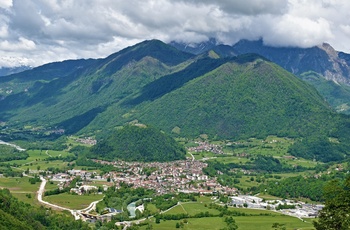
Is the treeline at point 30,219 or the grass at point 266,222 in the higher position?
the treeline at point 30,219

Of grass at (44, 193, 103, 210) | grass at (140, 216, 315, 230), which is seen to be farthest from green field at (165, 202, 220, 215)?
grass at (44, 193, 103, 210)

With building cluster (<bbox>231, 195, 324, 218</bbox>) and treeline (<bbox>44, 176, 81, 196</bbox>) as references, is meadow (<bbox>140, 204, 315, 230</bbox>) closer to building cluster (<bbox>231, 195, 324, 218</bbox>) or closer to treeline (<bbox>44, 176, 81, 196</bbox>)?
building cluster (<bbox>231, 195, 324, 218</bbox>)

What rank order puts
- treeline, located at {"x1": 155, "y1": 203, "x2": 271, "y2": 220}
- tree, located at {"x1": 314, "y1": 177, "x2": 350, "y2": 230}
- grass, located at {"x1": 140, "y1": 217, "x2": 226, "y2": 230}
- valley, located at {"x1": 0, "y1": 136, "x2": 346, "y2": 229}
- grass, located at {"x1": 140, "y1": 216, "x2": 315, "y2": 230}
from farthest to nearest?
treeline, located at {"x1": 155, "y1": 203, "x2": 271, "y2": 220} → valley, located at {"x1": 0, "y1": 136, "x2": 346, "y2": 229} → grass, located at {"x1": 140, "y1": 217, "x2": 226, "y2": 230} → grass, located at {"x1": 140, "y1": 216, "x2": 315, "y2": 230} → tree, located at {"x1": 314, "y1": 177, "x2": 350, "y2": 230}

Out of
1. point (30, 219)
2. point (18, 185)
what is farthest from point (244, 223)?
point (18, 185)

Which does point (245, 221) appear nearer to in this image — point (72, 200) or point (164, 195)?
point (164, 195)

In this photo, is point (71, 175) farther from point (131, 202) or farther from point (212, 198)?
point (212, 198)

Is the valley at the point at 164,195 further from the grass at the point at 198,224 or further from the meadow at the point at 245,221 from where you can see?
the grass at the point at 198,224

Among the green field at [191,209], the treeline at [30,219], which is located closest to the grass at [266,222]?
the green field at [191,209]
